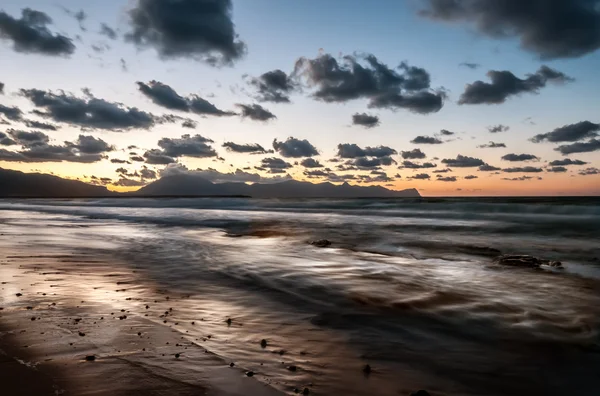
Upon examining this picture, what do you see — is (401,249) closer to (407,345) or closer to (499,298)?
(499,298)

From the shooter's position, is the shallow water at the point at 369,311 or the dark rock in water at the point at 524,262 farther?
the dark rock in water at the point at 524,262

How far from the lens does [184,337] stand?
5324mm

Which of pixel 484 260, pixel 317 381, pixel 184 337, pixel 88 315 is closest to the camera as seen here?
pixel 317 381

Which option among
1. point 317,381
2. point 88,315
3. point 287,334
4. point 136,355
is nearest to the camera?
point 317,381

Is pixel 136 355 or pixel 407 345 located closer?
pixel 136 355

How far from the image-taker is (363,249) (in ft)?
53.3

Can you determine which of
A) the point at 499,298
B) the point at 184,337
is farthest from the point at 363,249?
the point at 184,337

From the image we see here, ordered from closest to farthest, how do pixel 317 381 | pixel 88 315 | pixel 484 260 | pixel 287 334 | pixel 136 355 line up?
pixel 317 381, pixel 136 355, pixel 287 334, pixel 88 315, pixel 484 260

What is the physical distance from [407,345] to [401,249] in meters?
11.4

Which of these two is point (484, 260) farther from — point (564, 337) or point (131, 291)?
point (131, 291)

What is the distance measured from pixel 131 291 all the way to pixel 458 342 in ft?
20.1

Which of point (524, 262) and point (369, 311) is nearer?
point (369, 311)

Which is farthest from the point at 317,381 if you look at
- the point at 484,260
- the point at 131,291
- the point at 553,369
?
the point at 484,260

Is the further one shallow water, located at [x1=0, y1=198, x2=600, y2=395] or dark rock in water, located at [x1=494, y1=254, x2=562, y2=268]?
dark rock in water, located at [x1=494, y1=254, x2=562, y2=268]
